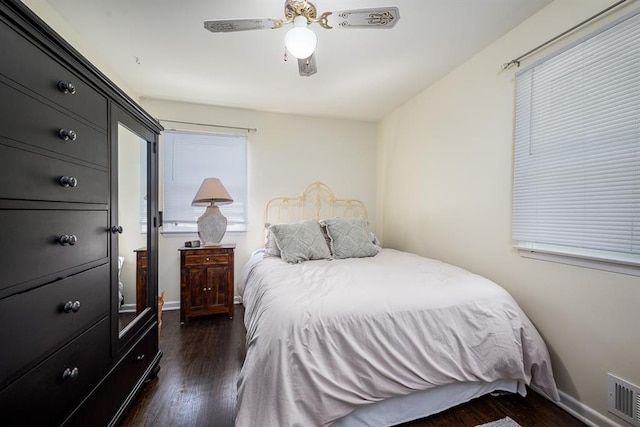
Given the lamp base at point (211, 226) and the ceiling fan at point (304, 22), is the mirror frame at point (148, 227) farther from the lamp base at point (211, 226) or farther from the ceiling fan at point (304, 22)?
the lamp base at point (211, 226)

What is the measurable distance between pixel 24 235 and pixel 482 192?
272cm

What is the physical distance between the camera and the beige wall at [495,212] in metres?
1.43

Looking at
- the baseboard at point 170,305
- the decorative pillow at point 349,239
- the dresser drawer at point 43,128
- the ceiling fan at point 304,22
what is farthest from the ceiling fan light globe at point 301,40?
the baseboard at point 170,305

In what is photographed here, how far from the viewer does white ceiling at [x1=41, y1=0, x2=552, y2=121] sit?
67.7 inches

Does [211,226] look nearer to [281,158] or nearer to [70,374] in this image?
[281,158]

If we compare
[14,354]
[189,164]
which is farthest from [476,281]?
[189,164]

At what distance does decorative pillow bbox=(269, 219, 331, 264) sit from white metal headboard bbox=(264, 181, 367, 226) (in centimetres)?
91

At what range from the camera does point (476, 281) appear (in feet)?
5.65

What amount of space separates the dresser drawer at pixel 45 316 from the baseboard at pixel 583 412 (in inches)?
104

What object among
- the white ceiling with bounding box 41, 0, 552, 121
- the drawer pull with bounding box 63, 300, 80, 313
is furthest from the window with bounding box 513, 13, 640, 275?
the drawer pull with bounding box 63, 300, 80, 313

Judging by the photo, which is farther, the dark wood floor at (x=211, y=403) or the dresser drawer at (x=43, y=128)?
the dark wood floor at (x=211, y=403)

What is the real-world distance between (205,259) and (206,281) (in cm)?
24

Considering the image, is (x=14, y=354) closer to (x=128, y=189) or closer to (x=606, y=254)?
(x=128, y=189)

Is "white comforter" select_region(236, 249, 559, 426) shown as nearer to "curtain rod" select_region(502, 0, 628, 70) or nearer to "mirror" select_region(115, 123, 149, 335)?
"mirror" select_region(115, 123, 149, 335)
